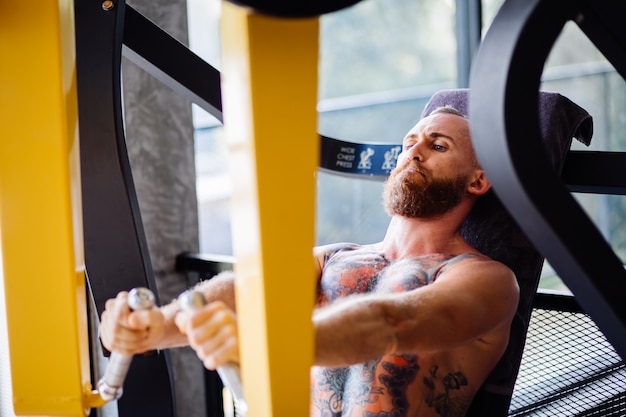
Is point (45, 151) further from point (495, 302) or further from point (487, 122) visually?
point (495, 302)

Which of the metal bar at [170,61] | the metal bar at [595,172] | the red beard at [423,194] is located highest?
the metal bar at [170,61]

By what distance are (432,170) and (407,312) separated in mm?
622

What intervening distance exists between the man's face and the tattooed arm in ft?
0.80

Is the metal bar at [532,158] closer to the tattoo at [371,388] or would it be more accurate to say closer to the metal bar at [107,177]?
the tattoo at [371,388]

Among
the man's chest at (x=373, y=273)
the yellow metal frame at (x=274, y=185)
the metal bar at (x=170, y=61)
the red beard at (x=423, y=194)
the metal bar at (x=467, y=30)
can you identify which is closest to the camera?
the yellow metal frame at (x=274, y=185)

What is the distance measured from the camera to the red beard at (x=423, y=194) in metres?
1.75

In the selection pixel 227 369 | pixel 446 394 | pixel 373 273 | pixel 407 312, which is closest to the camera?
pixel 227 369

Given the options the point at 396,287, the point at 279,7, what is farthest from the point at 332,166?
the point at 279,7

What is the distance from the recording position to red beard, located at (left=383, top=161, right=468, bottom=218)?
1.75 metres

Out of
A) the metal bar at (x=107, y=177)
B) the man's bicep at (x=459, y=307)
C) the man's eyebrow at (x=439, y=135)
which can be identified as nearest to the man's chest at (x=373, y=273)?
the man's bicep at (x=459, y=307)

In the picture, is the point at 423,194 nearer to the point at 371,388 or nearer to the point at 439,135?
the point at 439,135

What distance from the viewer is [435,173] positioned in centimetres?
177

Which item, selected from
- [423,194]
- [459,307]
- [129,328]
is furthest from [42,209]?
[423,194]

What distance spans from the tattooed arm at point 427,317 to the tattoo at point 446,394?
90 mm
